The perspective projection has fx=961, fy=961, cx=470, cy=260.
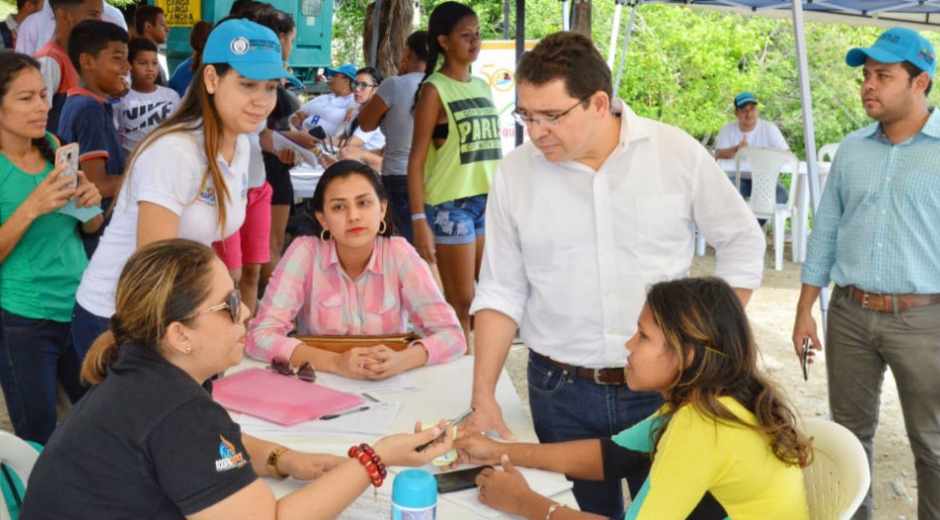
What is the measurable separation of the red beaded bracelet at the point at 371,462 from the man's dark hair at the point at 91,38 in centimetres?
262

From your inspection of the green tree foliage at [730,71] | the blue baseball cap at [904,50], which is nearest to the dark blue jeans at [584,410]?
the blue baseball cap at [904,50]

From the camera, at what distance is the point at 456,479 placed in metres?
2.01

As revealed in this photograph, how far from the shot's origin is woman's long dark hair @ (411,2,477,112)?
4.47 meters

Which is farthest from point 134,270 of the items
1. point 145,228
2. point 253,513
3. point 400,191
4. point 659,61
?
point 659,61

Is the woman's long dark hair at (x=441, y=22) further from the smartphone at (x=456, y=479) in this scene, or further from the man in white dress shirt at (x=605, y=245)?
the smartphone at (x=456, y=479)

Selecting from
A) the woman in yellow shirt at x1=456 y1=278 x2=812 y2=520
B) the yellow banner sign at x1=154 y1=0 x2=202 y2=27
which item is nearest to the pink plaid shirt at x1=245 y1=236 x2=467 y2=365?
the woman in yellow shirt at x1=456 y1=278 x2=812 y2=520

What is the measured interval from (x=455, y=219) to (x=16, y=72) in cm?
207

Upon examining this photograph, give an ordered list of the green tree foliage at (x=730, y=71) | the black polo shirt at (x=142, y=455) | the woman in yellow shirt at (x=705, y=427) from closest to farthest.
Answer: the black polo shirt at (x=142, y=455), the woman in yellow shirt at (x=705, y=427), the green tree foliage at (x=730, y=71)

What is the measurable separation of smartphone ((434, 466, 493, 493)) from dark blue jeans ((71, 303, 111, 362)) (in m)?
1.11

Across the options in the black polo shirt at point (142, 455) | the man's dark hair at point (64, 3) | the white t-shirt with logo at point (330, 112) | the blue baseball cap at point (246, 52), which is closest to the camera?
the black polo shirt at point (142, 455)

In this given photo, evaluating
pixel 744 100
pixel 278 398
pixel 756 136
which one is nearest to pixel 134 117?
pixel 278 398

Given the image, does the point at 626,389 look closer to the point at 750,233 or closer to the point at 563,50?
the point at 750,233

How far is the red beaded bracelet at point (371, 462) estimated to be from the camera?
5.93ft

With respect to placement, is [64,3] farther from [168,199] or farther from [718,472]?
[718,472]
